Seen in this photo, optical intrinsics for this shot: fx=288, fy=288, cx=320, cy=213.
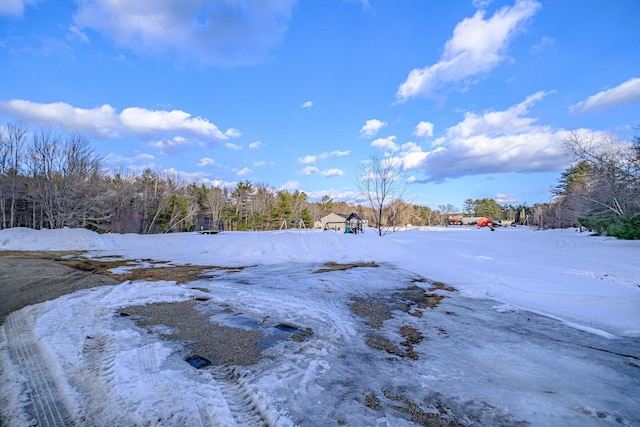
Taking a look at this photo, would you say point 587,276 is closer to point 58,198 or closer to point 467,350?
point 467,350

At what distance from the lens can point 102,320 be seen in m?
3.89

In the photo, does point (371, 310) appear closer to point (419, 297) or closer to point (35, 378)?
point (419, 297)

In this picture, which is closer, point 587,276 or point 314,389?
point 314,389

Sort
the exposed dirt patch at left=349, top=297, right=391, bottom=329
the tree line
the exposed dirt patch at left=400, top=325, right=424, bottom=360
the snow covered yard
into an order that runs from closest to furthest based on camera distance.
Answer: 1. the snow covered yard
2. the exposed dirt patch at left=400, top=325, right=424, bottom=360
3. the exposed dirt patch at left=349, top=297, right=391, bottom=329
4. the tree line

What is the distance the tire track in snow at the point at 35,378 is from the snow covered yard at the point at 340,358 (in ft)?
0.04

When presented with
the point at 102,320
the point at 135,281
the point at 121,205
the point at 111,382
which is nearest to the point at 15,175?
the point at 121,205

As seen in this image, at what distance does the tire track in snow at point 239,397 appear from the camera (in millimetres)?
1946

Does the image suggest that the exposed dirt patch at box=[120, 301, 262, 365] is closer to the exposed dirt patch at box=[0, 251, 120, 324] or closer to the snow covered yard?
the snow covered yard

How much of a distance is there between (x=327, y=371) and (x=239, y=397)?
0.80 m

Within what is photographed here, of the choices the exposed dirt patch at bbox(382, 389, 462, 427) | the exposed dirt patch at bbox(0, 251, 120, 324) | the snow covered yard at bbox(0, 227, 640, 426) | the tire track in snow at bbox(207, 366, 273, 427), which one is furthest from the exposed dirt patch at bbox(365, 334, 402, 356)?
the exposed dirt patch at bbox(0, 251, 120, 324)

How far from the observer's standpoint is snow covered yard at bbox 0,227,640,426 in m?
2.03

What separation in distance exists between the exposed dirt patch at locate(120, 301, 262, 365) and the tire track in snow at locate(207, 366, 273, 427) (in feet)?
0.65

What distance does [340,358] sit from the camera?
114 inches

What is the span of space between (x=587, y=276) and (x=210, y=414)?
30.3 ft
